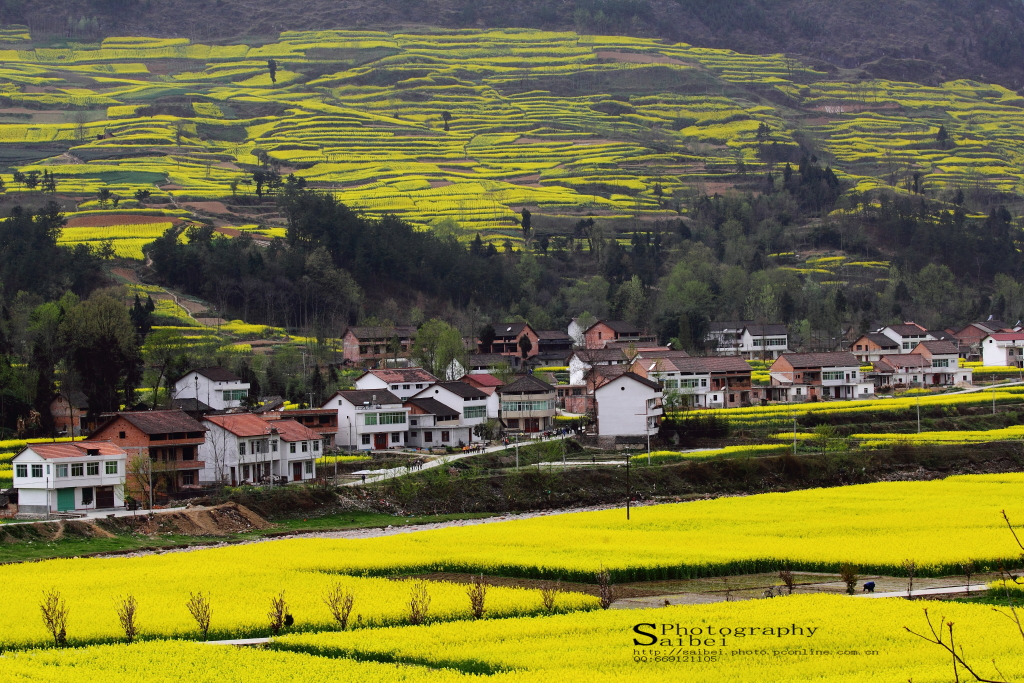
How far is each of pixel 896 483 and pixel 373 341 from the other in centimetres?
6026

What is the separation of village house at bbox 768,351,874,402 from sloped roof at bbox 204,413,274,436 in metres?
45.2

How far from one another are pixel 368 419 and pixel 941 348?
53.3 metres

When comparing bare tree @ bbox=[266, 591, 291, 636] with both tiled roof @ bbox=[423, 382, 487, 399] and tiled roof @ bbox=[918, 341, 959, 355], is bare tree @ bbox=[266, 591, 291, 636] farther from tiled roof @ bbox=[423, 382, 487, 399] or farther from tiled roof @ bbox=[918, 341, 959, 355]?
tiled roof @ bbox=[918, 341, 959, 355]

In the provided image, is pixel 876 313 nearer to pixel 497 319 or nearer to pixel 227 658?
pixel 497 319

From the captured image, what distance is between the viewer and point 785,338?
120 meters

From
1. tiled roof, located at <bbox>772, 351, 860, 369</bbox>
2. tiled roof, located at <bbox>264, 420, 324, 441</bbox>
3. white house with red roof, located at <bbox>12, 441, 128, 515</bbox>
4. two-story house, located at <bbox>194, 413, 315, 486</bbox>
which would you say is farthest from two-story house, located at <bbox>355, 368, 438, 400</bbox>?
white house with red roof, located at <bbox>12, 441, 128, 515</bbox>

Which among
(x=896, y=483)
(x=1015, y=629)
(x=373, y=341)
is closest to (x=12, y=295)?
(x=373, y=341)

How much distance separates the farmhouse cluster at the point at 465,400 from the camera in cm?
5334

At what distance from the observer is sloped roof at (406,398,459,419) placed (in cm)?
7394

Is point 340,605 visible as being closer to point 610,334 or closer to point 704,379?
point 704,379

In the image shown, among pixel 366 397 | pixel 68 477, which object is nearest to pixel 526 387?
pixel 366 397

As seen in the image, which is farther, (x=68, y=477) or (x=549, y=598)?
(x=68, y=477)

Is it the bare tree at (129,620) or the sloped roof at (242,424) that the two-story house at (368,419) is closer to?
the sloped roof at (242,424)

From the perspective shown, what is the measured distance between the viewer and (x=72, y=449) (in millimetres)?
50094
